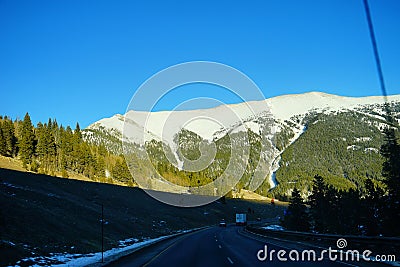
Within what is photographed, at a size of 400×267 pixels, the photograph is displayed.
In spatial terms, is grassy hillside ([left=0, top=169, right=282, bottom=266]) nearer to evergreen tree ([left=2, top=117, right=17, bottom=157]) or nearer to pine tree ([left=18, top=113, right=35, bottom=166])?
pine tree ([left=18, top=113, right=35, bottom=166])

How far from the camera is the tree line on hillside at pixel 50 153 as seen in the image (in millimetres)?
97375

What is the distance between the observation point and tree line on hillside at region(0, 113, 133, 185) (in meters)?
97.4

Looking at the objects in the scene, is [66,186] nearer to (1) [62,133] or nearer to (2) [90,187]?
(2) [90,187]

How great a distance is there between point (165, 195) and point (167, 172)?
157 ft

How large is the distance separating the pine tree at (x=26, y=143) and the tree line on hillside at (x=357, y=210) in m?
67.6

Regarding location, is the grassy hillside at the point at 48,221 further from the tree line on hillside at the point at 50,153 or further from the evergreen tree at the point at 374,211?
the tree line on hillside at the point at 50,153

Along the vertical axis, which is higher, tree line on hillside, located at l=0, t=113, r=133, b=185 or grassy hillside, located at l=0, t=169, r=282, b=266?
tree line on hillside, located at l=0, t=113, r=133, b=185

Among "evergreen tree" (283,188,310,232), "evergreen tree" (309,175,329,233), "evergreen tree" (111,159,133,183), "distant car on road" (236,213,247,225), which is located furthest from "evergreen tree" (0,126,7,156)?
"evergreen tree" (309,175,329,233)

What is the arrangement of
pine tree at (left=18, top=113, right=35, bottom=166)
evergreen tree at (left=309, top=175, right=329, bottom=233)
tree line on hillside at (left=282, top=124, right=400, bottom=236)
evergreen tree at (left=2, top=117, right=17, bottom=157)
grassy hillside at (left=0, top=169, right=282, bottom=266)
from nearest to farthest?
1. grassy hillside at (left=0, top=169, right=282, bottom=266)
2. tree line on hillside at (left=282, top=124, right=400, bottom=236)
3. evergreen tree at (left=309, top=175, right=329, bottom=233)
4. pine tree at (left=18, top=113, right=35, bottom=166)
5. evergreen tree at (left=2, top=117, right=17, bottom=157)

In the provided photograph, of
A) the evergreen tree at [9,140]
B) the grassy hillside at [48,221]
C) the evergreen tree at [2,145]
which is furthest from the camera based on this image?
the evergreen tree at [9,140]

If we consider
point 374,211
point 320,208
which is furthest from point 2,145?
point 374,211

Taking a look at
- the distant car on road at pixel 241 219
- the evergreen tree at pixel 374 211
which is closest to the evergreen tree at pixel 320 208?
the evergreen tree at pixel 374 211

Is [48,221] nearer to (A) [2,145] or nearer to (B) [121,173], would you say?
(A) [2,145]

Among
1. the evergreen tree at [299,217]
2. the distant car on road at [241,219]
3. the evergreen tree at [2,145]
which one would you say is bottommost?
the distant car on road at [241,219]
